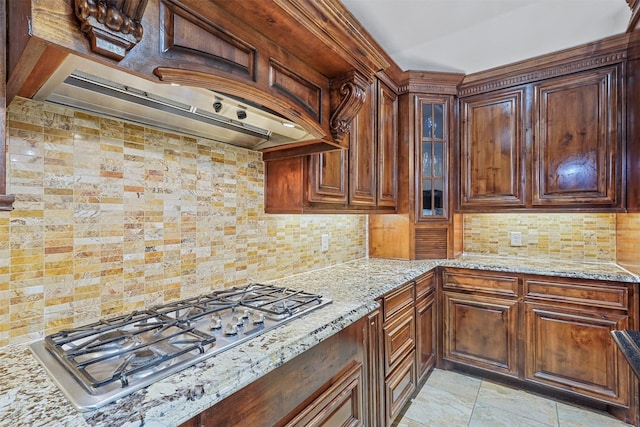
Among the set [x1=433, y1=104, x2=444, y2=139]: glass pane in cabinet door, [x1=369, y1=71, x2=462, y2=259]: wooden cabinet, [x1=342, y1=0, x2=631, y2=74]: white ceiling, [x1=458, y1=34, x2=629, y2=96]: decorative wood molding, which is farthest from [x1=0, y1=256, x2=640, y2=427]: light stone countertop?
[x1=458, y1=34, x2=629, y2=96]: decorative wood molding

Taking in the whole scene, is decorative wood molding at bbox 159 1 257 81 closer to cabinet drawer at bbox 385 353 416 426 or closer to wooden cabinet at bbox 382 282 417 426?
wooden cabinet at bbox 382 282 417 426

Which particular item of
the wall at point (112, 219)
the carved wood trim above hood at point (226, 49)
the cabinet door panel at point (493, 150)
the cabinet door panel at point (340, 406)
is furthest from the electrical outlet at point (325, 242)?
the cabinet door panel at point (493, 150)

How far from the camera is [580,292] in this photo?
2133 millimetres

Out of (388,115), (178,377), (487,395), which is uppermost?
(388,115)

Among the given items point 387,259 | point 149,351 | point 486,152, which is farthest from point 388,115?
point 149,351

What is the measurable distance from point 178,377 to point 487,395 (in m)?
2.32

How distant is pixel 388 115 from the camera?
256 cm

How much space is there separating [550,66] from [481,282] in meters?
1.71

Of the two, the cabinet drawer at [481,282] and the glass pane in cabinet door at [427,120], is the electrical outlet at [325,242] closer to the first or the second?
the cabinet drawer at [481,282]

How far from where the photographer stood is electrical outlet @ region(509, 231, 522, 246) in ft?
9.30

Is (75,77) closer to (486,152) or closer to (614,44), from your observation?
(486,152)

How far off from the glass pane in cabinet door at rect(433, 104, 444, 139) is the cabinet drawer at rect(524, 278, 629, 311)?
1322 millimetres

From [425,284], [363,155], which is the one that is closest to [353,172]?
[363,155]

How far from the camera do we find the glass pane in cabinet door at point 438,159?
8.92 ft
